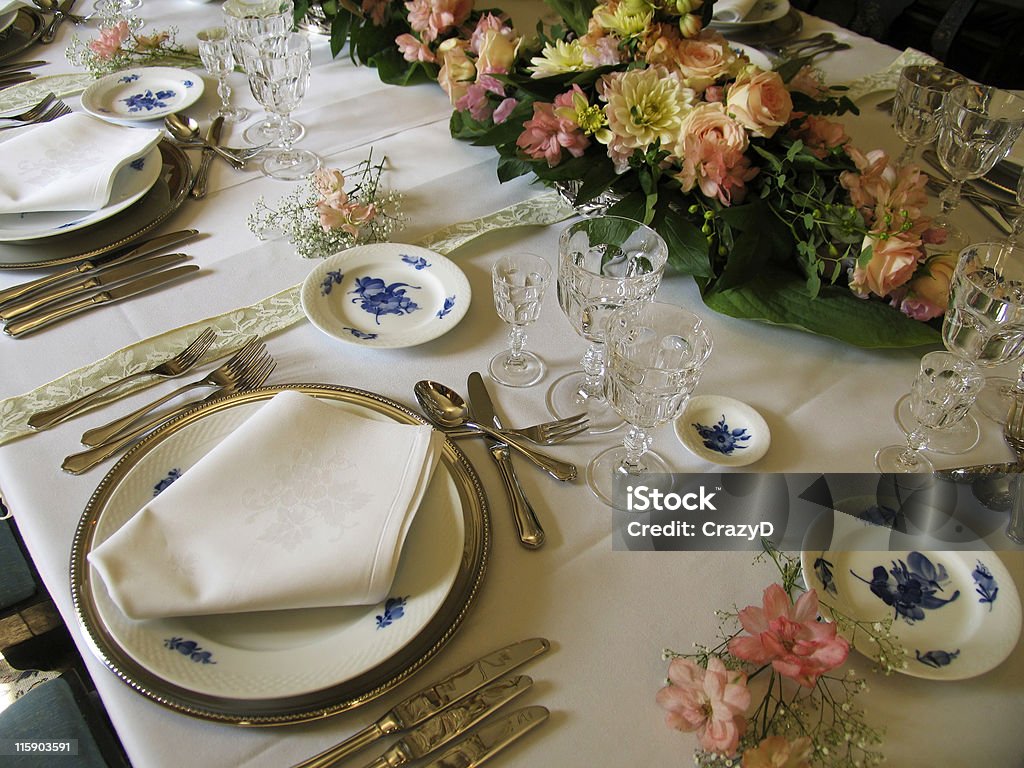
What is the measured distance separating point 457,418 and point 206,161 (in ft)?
2.23

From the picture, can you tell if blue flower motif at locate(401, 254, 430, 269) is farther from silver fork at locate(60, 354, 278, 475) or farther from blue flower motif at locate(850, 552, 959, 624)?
blue flower motif at locate(850, 552, 959, 624)

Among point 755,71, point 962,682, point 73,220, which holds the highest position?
point 755,71

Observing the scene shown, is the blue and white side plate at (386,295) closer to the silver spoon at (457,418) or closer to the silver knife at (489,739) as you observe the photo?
the silver spoon at (457,418)

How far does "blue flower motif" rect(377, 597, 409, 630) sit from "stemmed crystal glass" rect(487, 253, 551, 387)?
1.01 feet

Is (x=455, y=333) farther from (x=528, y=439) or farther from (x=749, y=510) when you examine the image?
(x=749, y=510)

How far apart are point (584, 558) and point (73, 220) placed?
2.66 feet

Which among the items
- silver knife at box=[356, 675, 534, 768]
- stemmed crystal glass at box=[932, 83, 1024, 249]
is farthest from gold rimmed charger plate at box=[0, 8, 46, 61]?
stemmed crystal glass at box=[932, 83, 1024, 249]

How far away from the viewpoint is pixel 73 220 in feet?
3.29

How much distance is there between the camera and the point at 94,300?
923 millimetres

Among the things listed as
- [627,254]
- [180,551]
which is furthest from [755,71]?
[180,551]

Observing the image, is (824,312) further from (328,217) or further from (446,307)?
(328,217)

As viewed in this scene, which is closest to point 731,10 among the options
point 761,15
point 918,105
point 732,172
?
point 761,15

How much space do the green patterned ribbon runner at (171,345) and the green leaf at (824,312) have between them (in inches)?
13.3

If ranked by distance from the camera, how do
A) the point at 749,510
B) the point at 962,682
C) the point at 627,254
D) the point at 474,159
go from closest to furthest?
the point at 962,682 → the point at 749,510 → the point at 627,254 → the point at 474,159
